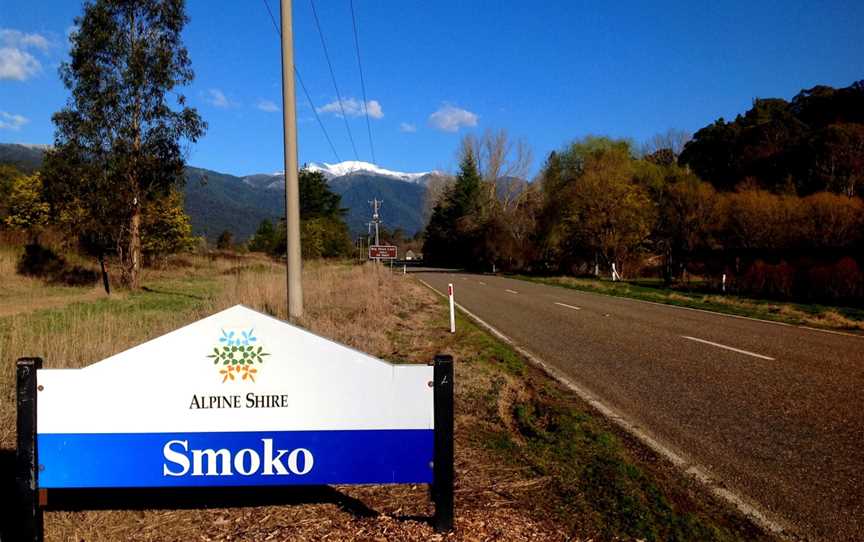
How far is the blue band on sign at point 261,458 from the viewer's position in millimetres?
2993

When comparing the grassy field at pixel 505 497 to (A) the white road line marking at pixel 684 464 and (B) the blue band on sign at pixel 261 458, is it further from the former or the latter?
(B) the blue band on sign at pixel 261 458

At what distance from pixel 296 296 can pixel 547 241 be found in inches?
1656

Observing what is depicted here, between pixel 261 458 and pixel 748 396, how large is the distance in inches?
216

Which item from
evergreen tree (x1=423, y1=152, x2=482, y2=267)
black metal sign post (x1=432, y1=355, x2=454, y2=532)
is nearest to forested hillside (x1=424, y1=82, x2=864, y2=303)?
evergreen tree (x1=423, y1=152, x2=482, y2=267)

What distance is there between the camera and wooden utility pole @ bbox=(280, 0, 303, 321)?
30.6ft

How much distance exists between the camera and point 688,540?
10.1 ft

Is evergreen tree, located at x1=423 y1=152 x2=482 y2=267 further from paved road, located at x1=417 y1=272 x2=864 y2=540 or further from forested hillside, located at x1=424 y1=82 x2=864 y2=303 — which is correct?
paved road, located at x1=417 y1=272 x2=864 y2=540

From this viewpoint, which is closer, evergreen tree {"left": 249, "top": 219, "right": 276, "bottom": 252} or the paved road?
the paved road

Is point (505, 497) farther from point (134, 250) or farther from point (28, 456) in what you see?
point (134, 250)

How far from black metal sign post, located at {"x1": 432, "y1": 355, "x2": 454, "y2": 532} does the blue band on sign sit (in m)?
0.05

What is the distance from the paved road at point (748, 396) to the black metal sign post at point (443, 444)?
2.03 m

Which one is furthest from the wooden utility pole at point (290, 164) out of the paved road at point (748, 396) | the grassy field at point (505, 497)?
the paved road at point (748, 396)

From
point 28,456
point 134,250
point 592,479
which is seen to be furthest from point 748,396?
point 134,250

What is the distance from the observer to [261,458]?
3.04 meters
